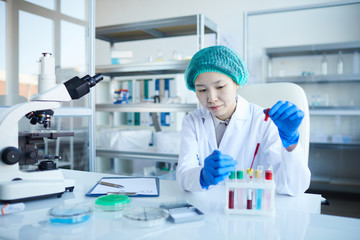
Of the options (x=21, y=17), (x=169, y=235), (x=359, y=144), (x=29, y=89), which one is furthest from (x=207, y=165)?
(x=359, y=144)

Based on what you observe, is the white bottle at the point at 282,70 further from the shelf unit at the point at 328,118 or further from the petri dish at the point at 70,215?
the petri dish at the point at 70,215

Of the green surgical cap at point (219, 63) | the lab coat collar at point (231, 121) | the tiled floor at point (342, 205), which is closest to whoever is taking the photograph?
the green surgical cap at point (219, 63)

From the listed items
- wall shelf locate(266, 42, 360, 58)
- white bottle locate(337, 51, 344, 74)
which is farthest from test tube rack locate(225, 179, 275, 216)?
white bottle locate(337, 51, 344, 74)

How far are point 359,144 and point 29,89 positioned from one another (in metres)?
3.18

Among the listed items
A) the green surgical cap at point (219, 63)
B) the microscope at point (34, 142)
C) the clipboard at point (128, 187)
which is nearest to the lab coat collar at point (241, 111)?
the green surgical cap at point (219, 63)

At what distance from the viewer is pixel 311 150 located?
150 inches

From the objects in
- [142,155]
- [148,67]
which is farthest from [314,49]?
[142,155]

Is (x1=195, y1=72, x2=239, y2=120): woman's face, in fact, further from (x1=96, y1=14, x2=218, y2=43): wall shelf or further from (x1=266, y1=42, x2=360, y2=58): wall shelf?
(x1=266, y1=42, x2=360, y2=58): wall shelf

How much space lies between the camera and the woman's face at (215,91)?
3.55 feet

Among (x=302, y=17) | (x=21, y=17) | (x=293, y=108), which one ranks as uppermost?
(x=302, y=17)

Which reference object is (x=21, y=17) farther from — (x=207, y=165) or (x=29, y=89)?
(x=207, y=165)

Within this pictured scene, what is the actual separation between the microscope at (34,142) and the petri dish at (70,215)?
18 centimetres

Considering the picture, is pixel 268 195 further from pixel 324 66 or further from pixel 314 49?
pixel 324 66

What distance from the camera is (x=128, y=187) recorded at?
3.28 ft
